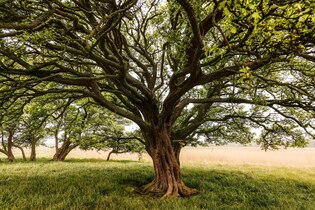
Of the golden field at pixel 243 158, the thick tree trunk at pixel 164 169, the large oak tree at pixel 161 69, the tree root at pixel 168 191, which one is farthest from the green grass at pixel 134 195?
the golden field at pixel 243 158

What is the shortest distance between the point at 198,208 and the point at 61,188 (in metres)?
6.83

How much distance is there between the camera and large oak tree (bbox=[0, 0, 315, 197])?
7867mm

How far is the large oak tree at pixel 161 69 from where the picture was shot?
7867 millimetres

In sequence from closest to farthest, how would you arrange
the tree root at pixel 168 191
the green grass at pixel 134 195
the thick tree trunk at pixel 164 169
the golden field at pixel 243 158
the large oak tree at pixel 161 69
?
the large oak tree at pixel 161 69 < the green grass at pixel 134 195 < the tree root at pixel 168 191 < the thick tree trunk at pixel 164 169 < the golden field at pixel 243 158

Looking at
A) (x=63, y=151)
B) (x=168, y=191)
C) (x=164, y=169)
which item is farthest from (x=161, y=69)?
(x=63, y=151)

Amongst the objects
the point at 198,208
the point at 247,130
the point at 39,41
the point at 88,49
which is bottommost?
the point at 198,208

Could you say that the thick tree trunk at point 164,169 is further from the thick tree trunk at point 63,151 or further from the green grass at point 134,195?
the thick tree trunk at point 63,151

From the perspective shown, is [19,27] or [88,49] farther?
[88,49]

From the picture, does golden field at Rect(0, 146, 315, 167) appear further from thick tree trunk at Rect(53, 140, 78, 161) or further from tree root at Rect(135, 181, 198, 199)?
tree root at Rect(135, 181, 198, 199)

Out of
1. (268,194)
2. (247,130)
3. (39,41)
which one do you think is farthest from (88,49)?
(247,130)

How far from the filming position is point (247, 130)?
16688 mm

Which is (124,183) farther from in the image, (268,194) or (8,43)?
(8,43)

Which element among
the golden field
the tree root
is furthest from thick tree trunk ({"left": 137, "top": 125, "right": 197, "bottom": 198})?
the golden field

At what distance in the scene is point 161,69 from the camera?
13.1m
